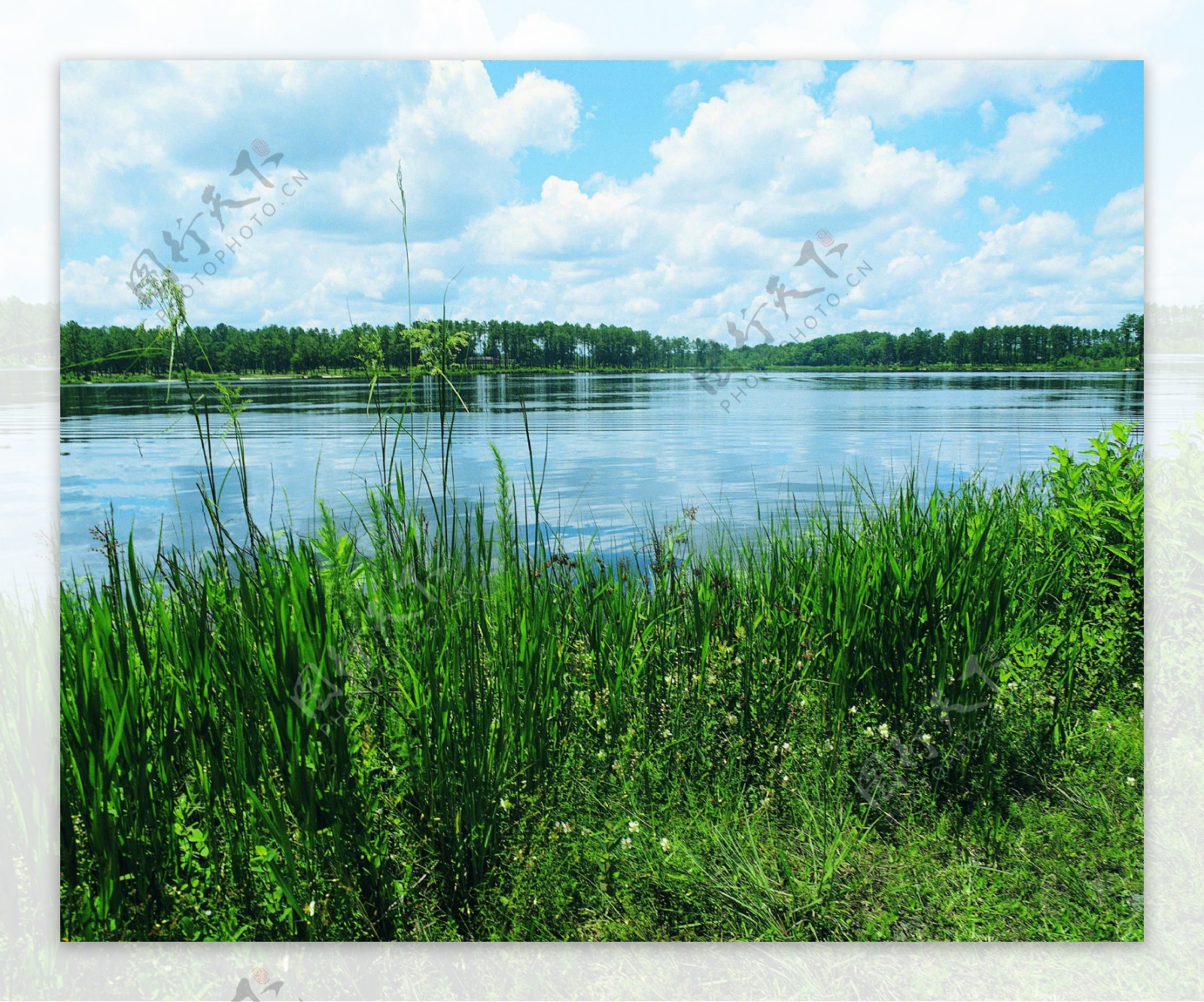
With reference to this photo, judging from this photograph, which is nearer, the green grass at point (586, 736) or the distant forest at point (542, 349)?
the green grass at point (586, 736)

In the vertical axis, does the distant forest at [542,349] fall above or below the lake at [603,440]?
above

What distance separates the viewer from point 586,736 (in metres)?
→ 2.57

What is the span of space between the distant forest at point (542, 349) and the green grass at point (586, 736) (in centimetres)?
28

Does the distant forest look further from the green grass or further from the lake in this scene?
the green grass

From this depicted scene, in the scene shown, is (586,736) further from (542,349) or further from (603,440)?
(542,349)

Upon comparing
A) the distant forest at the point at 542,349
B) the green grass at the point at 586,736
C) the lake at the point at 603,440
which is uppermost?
the distant forest at the point at 542,349

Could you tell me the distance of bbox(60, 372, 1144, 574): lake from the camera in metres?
2.63

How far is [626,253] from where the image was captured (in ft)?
9.20

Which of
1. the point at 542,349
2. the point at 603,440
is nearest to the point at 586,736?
the point at 603,440

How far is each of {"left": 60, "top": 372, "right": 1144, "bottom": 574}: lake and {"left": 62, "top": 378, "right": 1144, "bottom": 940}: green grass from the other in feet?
0.35

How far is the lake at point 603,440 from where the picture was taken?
2627mm

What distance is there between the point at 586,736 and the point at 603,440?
3.39ft

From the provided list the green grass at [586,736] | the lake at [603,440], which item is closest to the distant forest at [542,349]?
the lake at [603,440]

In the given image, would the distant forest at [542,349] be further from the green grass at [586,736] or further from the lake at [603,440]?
the green grass at [586,736]
